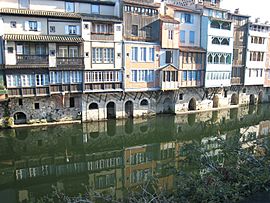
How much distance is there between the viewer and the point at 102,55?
83.8 feet

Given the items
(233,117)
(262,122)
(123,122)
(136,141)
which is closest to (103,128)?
(123,122)

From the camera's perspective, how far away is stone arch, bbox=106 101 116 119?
27625 mm

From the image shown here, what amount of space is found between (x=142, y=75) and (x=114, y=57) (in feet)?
12.1

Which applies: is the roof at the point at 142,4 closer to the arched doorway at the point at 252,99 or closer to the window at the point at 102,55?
the window at the point at 102,55

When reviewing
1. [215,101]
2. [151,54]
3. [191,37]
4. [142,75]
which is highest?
[191,37]

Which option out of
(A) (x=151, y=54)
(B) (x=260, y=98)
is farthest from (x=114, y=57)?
(B) (x=260, y=98)

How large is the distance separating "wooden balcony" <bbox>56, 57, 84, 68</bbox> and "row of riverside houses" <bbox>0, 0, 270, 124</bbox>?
Answer: 0.30 ft

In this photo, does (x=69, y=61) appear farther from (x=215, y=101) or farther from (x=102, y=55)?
(x=215, y=101)

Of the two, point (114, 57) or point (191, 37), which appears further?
point (191, 37)

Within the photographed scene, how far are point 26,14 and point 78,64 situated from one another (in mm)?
6053

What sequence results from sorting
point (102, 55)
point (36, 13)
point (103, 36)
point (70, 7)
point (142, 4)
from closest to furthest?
point (36, 13) < point (103, 36) < point (102, 55) < point (70, 7) < point (142, 4)

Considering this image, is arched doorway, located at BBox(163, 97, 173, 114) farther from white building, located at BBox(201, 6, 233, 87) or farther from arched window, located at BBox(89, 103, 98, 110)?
arched window, located at BBox(89, 103, 98, 110)

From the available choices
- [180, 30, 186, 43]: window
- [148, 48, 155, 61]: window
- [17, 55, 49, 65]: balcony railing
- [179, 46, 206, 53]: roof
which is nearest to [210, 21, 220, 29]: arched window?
[179, 46, 206, 53]: roof

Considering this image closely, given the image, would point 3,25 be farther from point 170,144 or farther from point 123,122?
point 170,144
